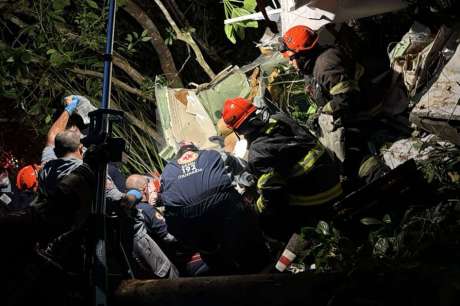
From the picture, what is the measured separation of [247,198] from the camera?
19.3 feet

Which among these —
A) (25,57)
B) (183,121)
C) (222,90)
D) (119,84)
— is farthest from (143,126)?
(25,57)

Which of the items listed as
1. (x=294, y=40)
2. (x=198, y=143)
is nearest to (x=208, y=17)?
(x=198, y=143)

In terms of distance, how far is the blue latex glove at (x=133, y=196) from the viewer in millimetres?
5602

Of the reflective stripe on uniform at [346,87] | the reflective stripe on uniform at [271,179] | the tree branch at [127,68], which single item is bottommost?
the reflective stripe on uniform at [271,179]

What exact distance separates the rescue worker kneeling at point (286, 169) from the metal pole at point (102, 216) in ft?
5.23

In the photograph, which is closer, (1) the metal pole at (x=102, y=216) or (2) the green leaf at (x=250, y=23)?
(1) the metal pole at (x=102, y=216)

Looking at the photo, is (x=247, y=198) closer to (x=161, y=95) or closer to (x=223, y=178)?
(x=223, y=178)

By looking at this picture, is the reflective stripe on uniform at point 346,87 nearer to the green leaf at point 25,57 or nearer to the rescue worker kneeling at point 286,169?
the rescue worker kneeling at point 286,169

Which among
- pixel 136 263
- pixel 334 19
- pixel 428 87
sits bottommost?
pixel 136 263

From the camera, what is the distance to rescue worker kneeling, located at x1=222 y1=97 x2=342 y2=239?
517 cm

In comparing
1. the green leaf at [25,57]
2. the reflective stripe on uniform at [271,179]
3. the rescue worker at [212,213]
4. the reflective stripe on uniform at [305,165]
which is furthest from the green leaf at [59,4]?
the reflective stripe on uniform at [305,165]

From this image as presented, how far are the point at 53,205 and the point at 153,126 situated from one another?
3.43 metres

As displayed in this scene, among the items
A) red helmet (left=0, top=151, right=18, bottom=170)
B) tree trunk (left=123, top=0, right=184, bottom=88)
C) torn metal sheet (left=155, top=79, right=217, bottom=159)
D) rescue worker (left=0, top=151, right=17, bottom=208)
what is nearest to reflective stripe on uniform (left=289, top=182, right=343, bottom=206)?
torn metal sheet (left=155, top=79, right=217, bottom=159)

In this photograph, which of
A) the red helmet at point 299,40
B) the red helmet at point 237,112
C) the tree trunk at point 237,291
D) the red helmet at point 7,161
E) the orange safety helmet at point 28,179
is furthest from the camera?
the red helmet at point 7,161
